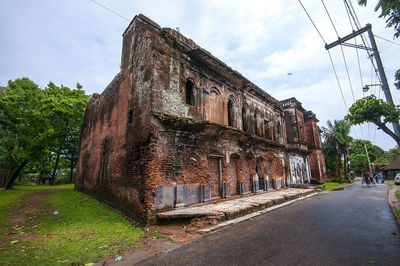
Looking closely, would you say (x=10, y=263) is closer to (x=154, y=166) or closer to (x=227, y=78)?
(x=154, y=166)

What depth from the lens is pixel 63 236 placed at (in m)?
4.68

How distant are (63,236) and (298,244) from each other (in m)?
5.89

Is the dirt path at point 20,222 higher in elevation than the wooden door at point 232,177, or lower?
lower

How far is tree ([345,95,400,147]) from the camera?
739 cm

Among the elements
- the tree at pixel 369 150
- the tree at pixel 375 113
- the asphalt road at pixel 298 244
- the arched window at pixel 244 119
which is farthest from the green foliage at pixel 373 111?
the tree at pixel 369 150

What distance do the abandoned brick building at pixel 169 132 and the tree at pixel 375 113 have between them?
204 inches

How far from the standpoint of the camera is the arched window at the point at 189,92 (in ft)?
29.0

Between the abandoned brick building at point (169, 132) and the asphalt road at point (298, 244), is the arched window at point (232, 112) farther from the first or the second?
the asphalt road at point (298, 244)

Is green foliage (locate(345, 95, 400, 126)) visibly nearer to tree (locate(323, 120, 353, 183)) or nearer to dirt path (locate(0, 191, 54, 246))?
dirt path (locate(0, 191, 54, 246))

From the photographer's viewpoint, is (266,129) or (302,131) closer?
(266,129)

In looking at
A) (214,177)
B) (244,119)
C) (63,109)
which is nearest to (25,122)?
(63,109)

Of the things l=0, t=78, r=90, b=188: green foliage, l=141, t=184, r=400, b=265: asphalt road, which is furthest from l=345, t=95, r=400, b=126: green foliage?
l=0, t=78, r=90, b=188: green foliage

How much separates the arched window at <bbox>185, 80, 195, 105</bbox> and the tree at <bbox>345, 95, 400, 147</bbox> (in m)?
8.20

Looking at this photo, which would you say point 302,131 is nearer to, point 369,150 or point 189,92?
point 189,92
